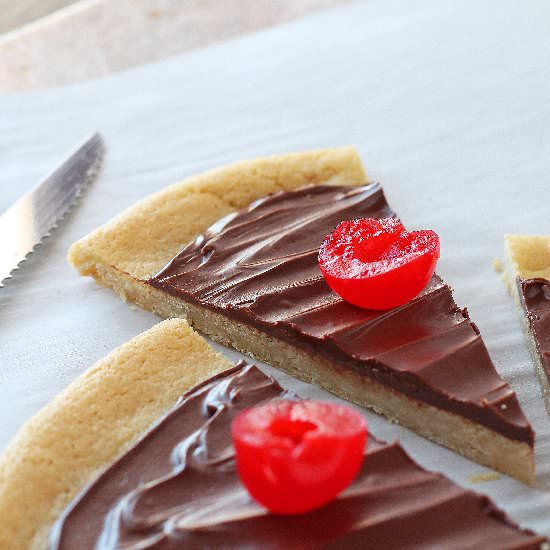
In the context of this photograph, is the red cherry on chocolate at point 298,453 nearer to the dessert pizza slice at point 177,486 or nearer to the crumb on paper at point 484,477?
the dessert pizza slice at point 177,486

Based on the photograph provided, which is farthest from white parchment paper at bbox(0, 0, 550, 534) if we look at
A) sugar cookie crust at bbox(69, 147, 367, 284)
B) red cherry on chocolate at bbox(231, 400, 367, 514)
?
red cherry on chocolate at bbox(231, 400, 367, 514)

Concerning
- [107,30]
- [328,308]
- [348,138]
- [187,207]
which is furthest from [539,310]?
[107,30]

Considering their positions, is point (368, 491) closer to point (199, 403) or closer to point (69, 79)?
point (199, 403)

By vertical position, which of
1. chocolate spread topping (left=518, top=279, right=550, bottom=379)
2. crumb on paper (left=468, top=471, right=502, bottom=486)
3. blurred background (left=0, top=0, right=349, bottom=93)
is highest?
blurred background (left=0, top=0, right=349, bottom=93)

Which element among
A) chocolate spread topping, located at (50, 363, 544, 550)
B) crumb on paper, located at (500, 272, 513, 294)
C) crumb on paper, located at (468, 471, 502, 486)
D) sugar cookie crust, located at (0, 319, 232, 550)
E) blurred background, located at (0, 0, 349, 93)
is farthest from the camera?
blurred background, located at (0, 0, 349, 93)

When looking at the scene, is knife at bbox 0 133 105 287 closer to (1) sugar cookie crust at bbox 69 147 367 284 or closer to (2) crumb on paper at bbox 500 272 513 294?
(1) sugar cookie crust at bbox 69 147 367 284

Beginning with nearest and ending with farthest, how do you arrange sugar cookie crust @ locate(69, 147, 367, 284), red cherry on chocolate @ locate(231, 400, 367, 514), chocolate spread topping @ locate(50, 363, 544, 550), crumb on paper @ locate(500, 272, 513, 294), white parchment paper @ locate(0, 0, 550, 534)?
red cherry on chocolate @ locate(231, 400, 367, 514)
chocolate spread topping @ locate(50, 363, 544, 550)
white parchment paper @ locate(0, 0, 550, 534)
crumb on paper @ locate(500, 272, 513, 294)
sugar cookie crust @ locate(69, 147, 367, 284)

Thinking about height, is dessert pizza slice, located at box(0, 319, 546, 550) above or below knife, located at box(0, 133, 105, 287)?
below

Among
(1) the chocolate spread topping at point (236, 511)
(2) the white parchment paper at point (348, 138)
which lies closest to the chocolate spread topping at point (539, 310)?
(2) the white parchment paper at point (348, 138)
